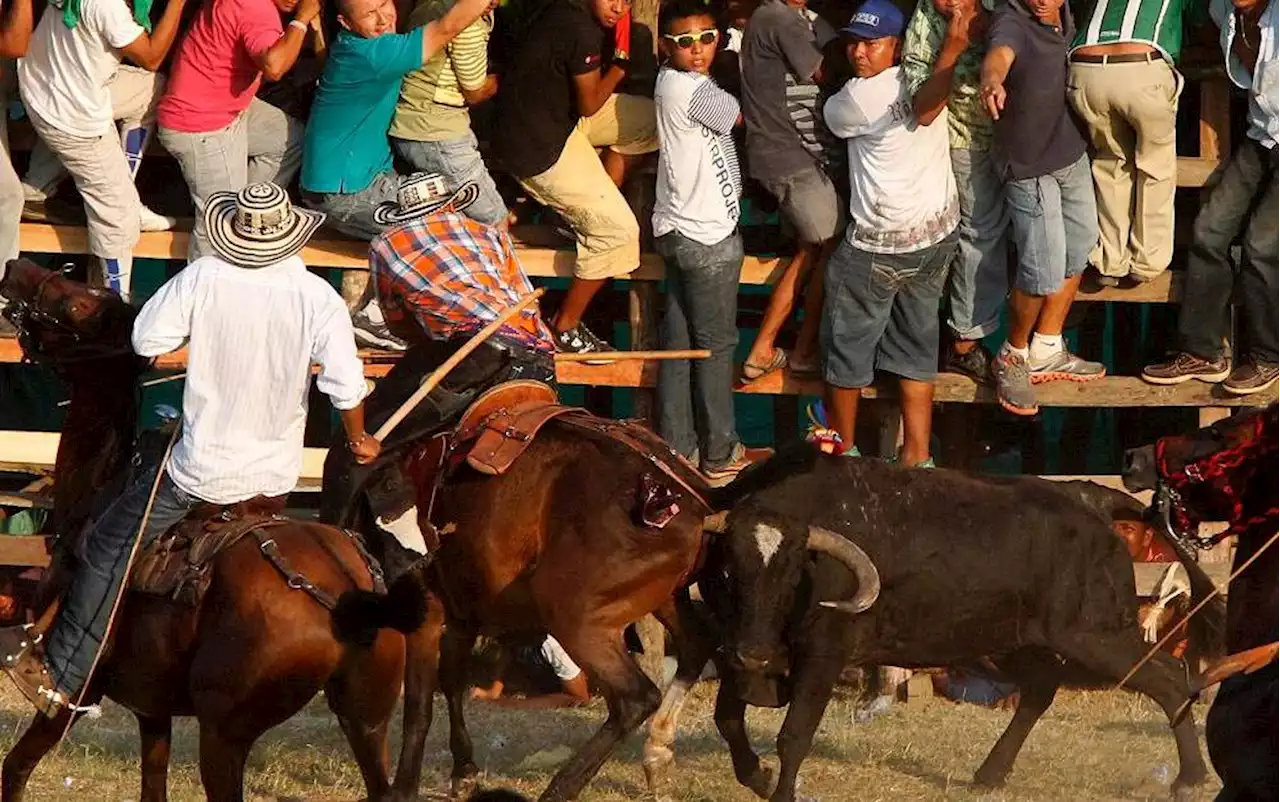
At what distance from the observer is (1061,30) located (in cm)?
1192

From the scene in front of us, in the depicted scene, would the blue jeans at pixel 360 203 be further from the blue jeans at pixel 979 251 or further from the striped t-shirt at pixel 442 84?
the blue jeans at pixel 979 251

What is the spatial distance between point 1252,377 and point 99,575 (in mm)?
6049

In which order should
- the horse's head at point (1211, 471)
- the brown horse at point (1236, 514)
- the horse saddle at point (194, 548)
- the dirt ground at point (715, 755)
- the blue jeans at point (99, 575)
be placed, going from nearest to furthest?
the brown horse at point (1236, 514), the horse's head at point (1211, 471), the horse saddle at point (194, 548), the blue jeans at point (99, 575), the dirt ground at point (715, 755)

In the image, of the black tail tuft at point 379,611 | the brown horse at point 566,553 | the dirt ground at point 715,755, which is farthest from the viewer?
the dirt ground at point 715,755

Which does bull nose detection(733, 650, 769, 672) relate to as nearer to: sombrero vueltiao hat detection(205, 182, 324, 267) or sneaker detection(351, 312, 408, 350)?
sombrero vueltiao hat detection(205, 182, 324, 267)

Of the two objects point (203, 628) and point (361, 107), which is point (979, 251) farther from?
point (203, 628)

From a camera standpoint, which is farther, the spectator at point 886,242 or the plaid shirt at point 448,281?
Result: the spectator at point 886,242

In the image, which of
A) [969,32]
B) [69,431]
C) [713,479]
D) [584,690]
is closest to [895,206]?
[969,32]

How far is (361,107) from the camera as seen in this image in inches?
465

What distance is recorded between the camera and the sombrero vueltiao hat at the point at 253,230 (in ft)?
28.9

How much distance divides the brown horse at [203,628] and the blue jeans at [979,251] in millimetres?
4322

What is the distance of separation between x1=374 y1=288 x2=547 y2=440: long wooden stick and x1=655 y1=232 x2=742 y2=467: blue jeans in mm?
1809

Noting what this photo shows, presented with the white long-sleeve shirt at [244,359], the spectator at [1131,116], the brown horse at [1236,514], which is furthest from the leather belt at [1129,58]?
the white long-sleeve shirt at [244,359]

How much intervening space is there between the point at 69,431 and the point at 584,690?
156 inches
